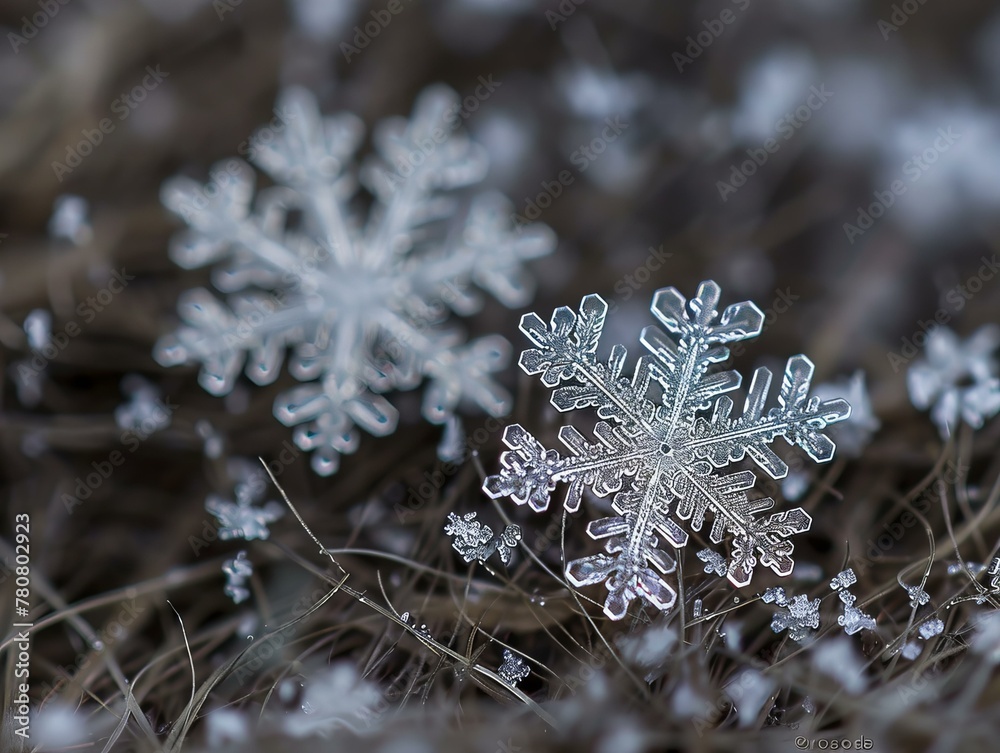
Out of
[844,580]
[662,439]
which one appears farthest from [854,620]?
[662,439]

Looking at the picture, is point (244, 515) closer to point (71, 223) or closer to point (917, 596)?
point (71, 223)

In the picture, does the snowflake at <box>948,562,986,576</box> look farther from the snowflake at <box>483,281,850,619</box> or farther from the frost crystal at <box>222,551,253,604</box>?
the frost crystal at <box>222,551,253,604</box>

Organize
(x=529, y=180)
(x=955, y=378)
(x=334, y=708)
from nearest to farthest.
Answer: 1. (x=334, y=708)
2. (x=955, y=378)
3. (x=529, y=180)

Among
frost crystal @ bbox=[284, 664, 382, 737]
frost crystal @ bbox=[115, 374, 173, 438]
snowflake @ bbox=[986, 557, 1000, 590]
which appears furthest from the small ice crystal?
frost crystal @ bbox=[115, 374, 173, 438]

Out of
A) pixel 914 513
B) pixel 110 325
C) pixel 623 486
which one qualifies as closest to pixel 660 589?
pixel 623 486

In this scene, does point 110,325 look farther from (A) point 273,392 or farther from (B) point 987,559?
(B) point 987,559

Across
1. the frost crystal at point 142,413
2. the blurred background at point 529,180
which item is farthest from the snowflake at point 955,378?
the frost crystal at point 142,413
